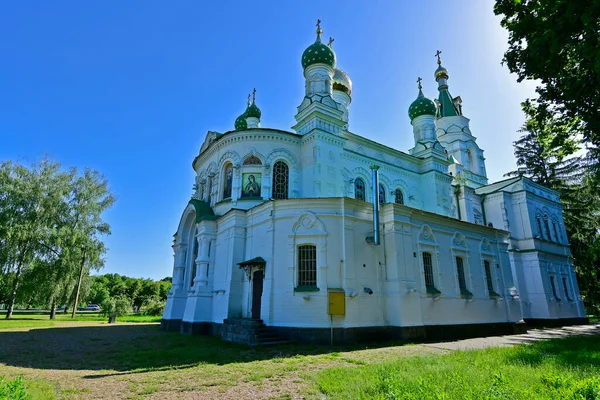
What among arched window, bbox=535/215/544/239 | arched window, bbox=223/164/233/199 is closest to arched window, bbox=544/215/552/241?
arched window, bbox=535/215/544/239

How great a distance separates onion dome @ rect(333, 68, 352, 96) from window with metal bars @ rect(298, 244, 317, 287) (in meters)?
16.2

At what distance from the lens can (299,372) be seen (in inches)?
316

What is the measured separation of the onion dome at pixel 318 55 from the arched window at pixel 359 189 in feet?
23.9

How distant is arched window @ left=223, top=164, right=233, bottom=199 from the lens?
1966cm

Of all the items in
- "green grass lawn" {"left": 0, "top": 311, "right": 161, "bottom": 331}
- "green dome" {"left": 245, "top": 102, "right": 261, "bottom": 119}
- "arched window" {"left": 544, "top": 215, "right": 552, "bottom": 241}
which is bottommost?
"green grass lawn" {"left": 0, "top": 311, "right": 161, "bottom": 331}

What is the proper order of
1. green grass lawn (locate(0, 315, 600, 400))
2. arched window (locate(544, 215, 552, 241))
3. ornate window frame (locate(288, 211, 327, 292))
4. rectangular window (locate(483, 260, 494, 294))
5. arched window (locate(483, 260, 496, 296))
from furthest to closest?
arched window (locate(544, 215, 552, 241)), rectangular window (locate(483, 260, 494, 294)), arched window (locate(483, 260, 496, 296)), ornate window frame (locate(288, 211, 327, 292)), green grass lawn (locate(0, 315, 600, 400))

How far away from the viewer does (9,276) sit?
2469 centimetres

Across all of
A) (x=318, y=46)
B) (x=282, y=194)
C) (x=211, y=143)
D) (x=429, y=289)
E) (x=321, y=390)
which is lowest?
(x=321, y=390)

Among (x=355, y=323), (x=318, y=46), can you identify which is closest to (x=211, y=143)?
(x=318, y=46)

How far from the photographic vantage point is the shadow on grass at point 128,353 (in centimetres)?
909

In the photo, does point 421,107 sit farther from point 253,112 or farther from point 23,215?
point 23,215

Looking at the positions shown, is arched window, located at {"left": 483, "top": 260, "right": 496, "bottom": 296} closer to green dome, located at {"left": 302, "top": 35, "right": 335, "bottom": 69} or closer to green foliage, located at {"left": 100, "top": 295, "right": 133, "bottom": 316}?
green dome, located at {"left": 302, "top": 35, "right": 335, "bottom": 69}

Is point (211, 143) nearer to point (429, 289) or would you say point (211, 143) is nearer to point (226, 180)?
point (226, 180)

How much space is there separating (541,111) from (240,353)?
13.0 metres
